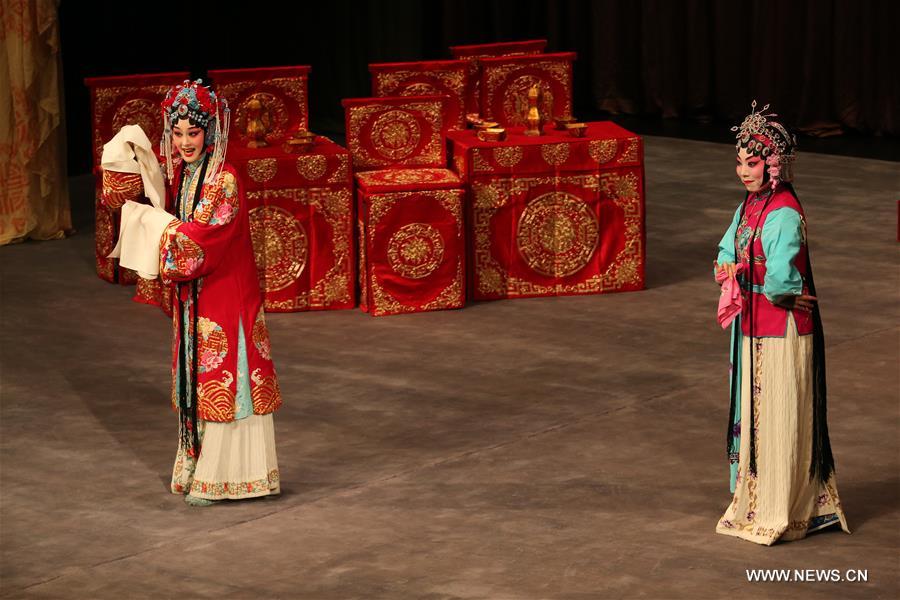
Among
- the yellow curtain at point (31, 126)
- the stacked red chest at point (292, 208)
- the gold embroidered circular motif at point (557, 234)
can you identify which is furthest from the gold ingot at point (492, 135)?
the yellow curtain at point (31, 126)

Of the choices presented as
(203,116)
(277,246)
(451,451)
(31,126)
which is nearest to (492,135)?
(277,246)

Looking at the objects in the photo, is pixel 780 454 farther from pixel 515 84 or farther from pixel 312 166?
pixel 515 84

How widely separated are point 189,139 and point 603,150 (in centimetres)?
319

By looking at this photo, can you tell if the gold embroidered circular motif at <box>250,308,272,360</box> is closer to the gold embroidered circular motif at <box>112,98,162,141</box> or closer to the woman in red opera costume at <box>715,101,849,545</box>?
the woman in red opera costume at <box>715,101,849,545</box>

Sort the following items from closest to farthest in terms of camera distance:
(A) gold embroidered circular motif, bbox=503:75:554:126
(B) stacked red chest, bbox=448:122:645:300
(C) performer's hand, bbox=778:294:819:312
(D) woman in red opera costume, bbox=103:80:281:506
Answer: (C) performer's hand, bbox=778:294:819:312 → (D) woman in red opera costume, bbox=103:80:281:506 → (B) stacked red chest, bbox=448:122:645:300 → (A) gold embroidered circular motif, bbox=503:75:554:126

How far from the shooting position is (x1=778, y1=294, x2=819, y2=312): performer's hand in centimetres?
466

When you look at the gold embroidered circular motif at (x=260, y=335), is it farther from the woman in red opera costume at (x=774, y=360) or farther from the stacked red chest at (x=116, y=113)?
the stacked red chest at (x=116, y=113)

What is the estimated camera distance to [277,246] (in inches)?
304

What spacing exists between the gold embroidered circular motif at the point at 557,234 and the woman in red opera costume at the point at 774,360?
10.1 feet

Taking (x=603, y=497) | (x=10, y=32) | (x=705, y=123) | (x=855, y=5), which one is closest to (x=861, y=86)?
(x=855, y=5)

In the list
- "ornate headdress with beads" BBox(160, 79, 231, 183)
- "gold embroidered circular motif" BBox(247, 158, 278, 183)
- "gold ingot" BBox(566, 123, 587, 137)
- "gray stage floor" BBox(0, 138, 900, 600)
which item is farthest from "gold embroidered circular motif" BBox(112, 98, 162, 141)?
"ornate headdress with beads" BBox(160, 79, 231, 183)

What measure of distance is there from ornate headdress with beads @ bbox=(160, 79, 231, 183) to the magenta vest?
1645 mm

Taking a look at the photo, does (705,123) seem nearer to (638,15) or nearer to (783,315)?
(638,15)

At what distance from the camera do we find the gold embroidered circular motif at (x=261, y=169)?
25.0 feet
